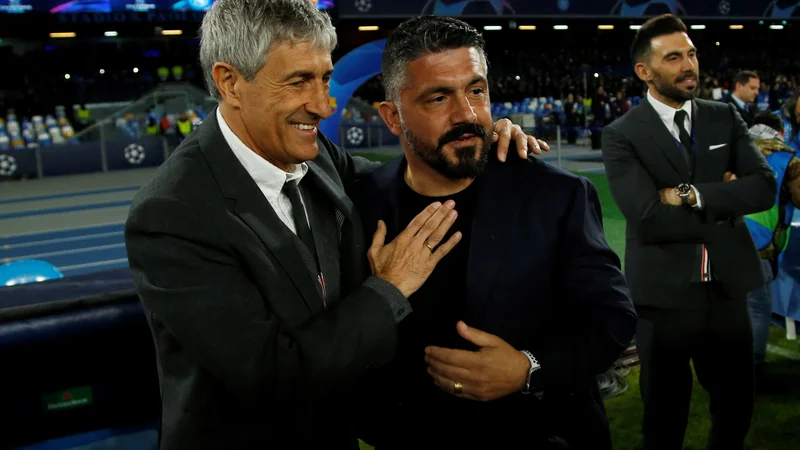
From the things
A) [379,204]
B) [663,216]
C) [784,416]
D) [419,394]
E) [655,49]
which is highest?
[655,49]

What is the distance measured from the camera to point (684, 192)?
294 centimetres

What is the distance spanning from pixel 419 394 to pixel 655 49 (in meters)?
1.93

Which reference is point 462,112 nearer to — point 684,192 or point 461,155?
point 461,155

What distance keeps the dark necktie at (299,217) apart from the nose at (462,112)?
0.43 metres

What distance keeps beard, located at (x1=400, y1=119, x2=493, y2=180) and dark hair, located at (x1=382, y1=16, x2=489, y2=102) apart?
0.63ft

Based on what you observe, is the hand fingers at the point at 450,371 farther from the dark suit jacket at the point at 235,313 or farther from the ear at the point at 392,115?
the ear at the point at 392,115

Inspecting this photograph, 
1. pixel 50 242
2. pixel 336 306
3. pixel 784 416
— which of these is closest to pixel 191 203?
pixel 336 306

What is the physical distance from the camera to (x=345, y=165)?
2.31 m

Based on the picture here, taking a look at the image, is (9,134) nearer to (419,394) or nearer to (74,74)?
(74,74)

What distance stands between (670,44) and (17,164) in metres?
16.7

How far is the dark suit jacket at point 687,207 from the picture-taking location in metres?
2.93

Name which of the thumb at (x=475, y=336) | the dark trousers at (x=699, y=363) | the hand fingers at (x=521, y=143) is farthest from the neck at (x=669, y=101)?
the thumb at (x=475, y=336)

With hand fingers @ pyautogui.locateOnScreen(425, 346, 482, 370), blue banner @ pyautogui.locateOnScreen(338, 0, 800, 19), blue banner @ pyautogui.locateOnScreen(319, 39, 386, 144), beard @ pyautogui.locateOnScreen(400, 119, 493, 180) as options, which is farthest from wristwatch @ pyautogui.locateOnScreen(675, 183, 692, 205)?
blue banner @ pyautogui.locateOnScreen(338, 0, 800, 19)

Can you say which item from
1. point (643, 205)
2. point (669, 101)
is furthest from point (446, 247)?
point (669, 101)
